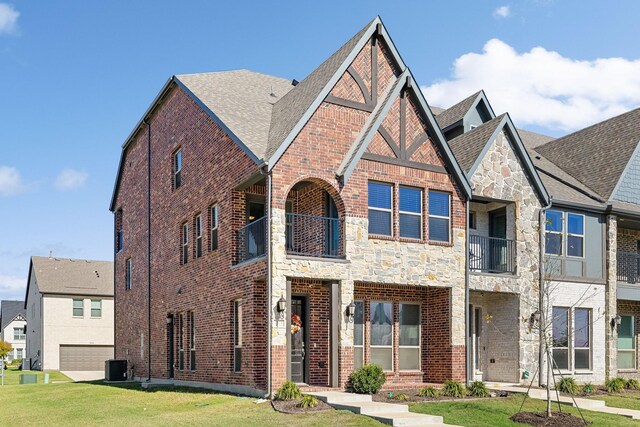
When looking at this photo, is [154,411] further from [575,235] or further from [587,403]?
[575,235]

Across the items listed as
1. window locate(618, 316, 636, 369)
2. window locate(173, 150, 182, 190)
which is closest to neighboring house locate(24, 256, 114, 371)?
window locate(173, 150, 182, 190)

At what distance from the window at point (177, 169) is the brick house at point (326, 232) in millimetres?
1372

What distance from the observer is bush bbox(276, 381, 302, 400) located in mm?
17500

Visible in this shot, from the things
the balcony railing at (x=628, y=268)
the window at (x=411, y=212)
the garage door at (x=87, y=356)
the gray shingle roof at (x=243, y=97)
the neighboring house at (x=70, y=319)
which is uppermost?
the gray shingle roof at (x=243, y=97)

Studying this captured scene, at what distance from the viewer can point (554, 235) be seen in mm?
25000

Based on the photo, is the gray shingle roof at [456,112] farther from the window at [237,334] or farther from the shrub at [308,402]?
the shrub at [308,402]

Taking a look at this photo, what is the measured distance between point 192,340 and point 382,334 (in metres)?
6.87

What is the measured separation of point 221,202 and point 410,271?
6011mm

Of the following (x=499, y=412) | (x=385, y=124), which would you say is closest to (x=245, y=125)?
(x=385, y=124)

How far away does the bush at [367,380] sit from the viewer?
744 inches

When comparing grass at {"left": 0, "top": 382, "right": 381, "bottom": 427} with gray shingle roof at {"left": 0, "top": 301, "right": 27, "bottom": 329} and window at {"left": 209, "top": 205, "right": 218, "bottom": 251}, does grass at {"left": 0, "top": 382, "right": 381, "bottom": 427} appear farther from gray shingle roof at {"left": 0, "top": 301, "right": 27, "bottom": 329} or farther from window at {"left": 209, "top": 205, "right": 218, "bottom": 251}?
gray shingle roof at {"left": 0, "top": 301, "right": 27, "bottom": 329}

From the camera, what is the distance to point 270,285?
1830 centimetres

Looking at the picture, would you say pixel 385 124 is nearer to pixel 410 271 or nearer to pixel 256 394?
pixel 410 271

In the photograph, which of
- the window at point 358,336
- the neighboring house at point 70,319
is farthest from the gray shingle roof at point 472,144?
the neighboring house at point 70,319
